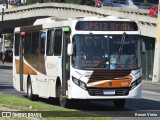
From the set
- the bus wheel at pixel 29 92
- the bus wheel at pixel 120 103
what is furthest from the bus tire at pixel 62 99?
the bus wheel at pixel 29 92

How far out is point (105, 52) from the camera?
19.4 meters

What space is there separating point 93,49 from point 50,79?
9.86 feet

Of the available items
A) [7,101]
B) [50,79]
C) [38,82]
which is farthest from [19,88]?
[7,101]

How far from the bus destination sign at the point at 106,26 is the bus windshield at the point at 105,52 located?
0.92 feet

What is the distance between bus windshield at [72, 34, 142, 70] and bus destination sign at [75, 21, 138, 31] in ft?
0.92

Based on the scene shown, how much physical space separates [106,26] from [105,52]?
102 centimetres

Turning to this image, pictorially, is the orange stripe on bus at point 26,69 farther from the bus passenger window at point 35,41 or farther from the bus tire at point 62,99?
the bus tire at point 62,99

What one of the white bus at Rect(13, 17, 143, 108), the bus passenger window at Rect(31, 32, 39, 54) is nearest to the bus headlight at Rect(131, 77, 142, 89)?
the white bus at Rect(13, 17, 143, 108)

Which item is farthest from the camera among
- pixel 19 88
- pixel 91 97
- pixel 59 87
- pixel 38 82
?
pixel 19 88

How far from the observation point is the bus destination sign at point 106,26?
1972 cm

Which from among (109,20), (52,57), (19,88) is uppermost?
(109,20)

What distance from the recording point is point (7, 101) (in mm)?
19438

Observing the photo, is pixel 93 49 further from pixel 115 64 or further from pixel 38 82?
pixel 38 82

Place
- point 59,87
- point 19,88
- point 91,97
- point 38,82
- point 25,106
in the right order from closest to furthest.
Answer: point 25,106 → point 91,97 → point 59,87 → point 38,82 → point 19,88
